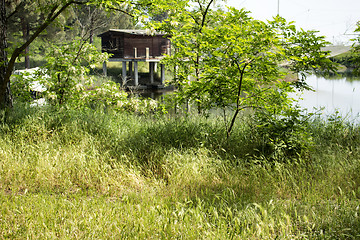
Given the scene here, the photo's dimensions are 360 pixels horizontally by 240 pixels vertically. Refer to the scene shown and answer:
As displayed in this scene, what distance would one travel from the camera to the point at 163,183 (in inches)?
161

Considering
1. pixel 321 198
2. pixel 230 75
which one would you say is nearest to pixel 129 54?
pixel 230 75

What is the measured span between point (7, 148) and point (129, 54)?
78.2 ft

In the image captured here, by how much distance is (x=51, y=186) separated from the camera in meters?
3.96

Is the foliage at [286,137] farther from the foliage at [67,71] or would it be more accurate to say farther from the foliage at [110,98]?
the foliage at [67,71]

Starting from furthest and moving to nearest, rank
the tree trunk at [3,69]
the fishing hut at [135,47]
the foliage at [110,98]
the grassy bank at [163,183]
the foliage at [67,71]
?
the fishing hut at [135,47], the foliage at [110,98], the foliage at [67,71], the tree trunk at [3,69], the grassy bank at [163,183]

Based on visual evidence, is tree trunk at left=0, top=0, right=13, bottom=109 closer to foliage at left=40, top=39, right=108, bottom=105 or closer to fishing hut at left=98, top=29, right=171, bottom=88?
foliage at left=40, top=39, right=108, bottom=105

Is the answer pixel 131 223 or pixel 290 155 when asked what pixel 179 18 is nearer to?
pixel 290 155

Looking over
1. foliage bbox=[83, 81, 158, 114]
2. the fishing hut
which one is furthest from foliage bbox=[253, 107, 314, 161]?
the fishing hut

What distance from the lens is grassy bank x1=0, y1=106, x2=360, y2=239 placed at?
2797mm

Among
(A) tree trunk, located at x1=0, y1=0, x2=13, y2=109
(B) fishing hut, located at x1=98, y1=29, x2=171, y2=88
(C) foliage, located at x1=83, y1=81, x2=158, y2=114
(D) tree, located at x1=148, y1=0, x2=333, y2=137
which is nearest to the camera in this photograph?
(D) tree, located at x1=148, y1=0, x2=333, y2=137

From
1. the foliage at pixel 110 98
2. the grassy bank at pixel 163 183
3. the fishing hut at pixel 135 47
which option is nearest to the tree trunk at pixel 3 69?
the grassy bank at pixel 163 183

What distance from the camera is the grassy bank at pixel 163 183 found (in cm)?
280

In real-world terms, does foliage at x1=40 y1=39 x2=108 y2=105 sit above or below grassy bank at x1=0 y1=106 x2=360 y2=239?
above

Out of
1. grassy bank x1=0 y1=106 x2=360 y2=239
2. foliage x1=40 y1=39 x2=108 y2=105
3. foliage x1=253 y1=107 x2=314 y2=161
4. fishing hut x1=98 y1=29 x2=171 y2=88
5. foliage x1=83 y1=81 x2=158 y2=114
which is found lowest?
grassy bank x1=0 y1=106 x2=360 y2=239
